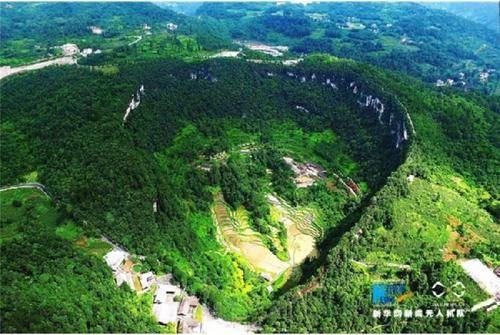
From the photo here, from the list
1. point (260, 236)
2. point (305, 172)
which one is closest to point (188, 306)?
point (260, 236)

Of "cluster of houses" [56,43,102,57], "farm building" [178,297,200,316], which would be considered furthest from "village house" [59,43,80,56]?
"farm building" [178,297,200,316]

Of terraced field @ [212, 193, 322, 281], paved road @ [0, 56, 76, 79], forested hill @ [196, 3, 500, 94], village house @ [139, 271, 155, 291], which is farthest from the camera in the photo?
forested hill @ [196, 3, 500, 94]

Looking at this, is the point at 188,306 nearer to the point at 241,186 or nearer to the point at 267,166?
the point at 241,186

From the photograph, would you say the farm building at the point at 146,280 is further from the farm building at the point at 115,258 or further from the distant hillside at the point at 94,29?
the distant hillside at the point at 94,29

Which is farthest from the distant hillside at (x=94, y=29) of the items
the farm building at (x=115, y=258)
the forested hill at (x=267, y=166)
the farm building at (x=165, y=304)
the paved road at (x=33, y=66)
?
the farm building at (x=165, y=304)

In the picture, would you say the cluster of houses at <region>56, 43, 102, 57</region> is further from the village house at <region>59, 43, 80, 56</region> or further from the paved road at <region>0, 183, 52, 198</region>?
the paved road at <region>0, 183, 52, 198</region>

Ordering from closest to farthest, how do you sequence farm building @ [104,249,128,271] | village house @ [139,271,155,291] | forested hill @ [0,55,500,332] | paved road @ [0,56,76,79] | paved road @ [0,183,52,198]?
village house @ [139,271,155,291] → farm building @ [104,249,128,271] → forested hill @ [0,55,500,332] → paved road @ [0,183,52,198] → paved road @ [0,56,76,79]

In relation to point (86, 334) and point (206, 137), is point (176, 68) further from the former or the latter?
point (86, 334)
